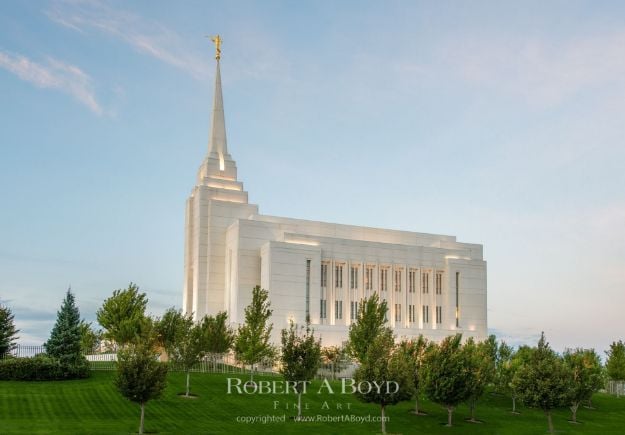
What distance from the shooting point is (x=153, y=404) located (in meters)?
44.0

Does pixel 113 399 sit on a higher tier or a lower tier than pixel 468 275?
lower

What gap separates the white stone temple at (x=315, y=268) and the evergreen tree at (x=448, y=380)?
102ft

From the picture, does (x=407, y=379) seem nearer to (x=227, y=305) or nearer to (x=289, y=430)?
(x=289, y=430)

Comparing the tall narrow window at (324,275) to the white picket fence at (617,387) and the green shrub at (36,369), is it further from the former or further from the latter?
the green shrub at (36,369)

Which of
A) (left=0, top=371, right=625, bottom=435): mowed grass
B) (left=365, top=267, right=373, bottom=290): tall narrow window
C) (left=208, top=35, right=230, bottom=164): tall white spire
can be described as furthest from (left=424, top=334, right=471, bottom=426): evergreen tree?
(left=208, top=35, right=230, bottom=164): tall white spire

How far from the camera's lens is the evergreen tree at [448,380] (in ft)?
149

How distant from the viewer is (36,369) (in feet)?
164

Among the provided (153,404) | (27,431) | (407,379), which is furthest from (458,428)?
(27,431)

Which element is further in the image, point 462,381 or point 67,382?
point 67,382

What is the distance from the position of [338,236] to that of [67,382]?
140ft

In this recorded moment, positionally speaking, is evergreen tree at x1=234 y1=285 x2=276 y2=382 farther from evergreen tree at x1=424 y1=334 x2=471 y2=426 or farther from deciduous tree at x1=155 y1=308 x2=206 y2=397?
evergreen tree at x1=424 y1=334 x2=471 y2=426

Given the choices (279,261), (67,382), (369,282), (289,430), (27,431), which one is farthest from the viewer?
(369,282)

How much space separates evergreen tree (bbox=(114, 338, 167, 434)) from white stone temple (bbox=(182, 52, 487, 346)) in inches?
1454

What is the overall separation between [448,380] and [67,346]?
2607 centimetres
